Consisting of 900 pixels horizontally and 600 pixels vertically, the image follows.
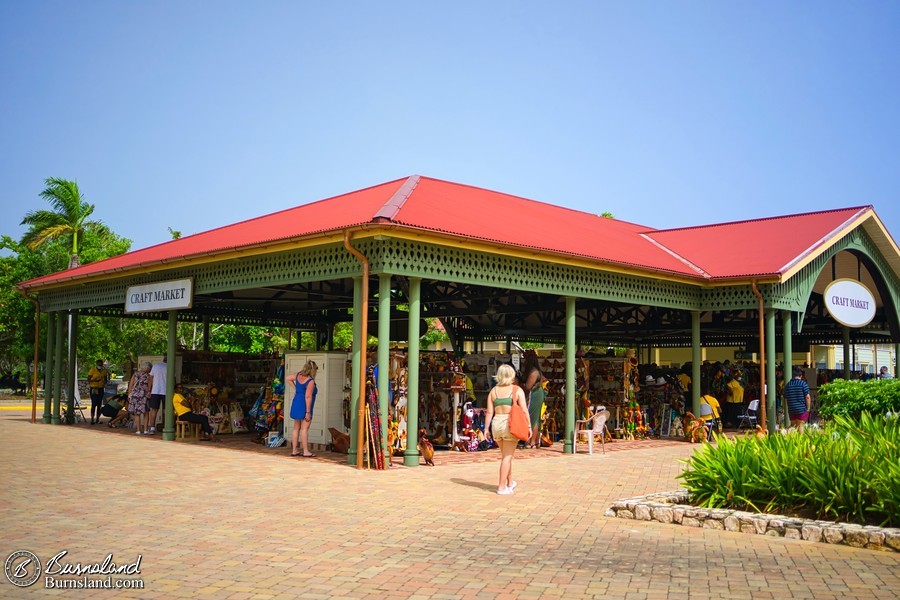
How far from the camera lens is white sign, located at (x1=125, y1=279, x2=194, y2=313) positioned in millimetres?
16766

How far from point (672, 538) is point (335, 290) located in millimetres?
12966

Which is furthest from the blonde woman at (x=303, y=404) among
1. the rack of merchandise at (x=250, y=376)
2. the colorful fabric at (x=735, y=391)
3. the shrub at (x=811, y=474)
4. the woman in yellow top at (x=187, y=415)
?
the colorful fabric at (x=735, y=391)

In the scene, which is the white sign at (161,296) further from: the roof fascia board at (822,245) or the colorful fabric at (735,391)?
the colorful fabric at (735,391)

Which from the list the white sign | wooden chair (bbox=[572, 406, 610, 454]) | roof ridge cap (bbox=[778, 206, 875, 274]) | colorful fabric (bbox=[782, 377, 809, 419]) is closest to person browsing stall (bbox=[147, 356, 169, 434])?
the white sign

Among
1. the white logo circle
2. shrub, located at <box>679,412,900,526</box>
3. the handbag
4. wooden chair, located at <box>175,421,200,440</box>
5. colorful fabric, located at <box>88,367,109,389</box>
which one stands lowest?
the white logo circle

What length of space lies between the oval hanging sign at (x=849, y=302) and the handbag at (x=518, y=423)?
12435 mm

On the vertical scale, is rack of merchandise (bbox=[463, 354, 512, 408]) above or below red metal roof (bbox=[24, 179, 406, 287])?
below

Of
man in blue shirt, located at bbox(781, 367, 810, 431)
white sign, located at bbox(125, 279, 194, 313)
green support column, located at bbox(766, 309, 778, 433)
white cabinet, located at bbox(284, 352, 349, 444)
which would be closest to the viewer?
white cabinet, located at bbox(284, 352, 349, 444)

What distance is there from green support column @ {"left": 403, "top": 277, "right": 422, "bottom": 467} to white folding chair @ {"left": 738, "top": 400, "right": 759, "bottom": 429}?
33.8 ft

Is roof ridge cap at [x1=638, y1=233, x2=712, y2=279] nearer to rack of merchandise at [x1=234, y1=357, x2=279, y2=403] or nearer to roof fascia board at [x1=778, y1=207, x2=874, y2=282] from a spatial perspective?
roof fascia board at [x1=778, y1=207, x2=874, y2=282]

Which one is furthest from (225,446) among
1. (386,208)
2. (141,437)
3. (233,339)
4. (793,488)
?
(233,339)

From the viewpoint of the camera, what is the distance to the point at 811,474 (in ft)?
27.9

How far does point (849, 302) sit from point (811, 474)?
13710 millimetres

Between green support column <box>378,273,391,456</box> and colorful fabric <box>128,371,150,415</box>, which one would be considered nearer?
green support column <box>378,273,391,456</box>
